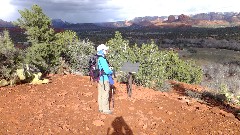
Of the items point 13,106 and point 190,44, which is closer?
point 13,106

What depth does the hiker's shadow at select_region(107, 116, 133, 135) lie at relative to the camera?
715cm

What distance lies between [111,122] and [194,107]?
323 cm

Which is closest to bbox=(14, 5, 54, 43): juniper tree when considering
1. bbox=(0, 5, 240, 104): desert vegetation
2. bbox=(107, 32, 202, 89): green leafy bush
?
bbox=(0, 5, 240, 104): desert vegetation

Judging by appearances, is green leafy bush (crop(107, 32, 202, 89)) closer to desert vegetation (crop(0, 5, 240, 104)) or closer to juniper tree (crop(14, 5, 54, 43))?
desert vegetation (crop(0, 5, 240, 104))

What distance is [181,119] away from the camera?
327 inches

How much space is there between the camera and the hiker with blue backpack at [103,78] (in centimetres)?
754

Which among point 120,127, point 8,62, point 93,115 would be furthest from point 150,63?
point 120,127

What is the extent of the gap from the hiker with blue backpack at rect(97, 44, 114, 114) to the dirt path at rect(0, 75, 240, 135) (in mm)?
254

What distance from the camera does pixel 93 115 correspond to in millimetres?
7906

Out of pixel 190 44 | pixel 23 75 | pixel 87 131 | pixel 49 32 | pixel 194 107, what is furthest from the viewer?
pixel 190 44

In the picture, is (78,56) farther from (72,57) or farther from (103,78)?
(103,78)

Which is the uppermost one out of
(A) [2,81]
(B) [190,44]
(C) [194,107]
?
(A) [2,81]

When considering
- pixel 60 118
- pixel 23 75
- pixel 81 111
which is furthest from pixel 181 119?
pixel 23 75

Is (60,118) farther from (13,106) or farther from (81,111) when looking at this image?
(13,106)
